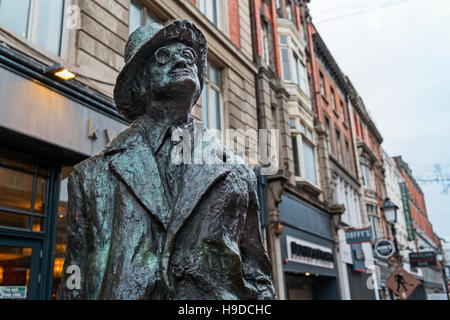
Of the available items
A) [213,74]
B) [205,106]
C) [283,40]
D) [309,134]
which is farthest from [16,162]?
[309,134]

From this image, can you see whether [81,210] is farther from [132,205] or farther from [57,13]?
[57,13]

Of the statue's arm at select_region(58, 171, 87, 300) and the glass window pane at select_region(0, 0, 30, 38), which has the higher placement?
the glass window pane at select_region(0, 0, 30, 38)

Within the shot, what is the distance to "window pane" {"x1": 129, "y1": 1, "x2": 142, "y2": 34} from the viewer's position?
9.30 metres

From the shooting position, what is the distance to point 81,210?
5.92ft

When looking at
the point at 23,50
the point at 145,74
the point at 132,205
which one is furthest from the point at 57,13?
the point at 132,205

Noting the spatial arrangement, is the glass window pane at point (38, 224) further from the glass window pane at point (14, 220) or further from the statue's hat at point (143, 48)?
the statue's hat at point (143, 48)

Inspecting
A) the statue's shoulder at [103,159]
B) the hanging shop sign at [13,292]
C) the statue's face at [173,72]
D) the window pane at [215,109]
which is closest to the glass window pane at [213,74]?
the window pane at [215,109]

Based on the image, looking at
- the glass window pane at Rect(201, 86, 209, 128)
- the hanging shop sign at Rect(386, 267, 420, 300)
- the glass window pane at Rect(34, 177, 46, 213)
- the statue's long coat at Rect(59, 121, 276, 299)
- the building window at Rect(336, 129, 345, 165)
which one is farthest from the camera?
the building window at Rect(336, 129, 345, 165)

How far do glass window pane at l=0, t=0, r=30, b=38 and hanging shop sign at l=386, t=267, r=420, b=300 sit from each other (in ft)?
29.8

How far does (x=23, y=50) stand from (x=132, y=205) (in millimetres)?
5789

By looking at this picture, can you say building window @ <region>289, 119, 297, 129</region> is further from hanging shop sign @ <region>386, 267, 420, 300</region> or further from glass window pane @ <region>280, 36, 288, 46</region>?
hanging shop sign @ <region>386, 267, 420, 300</region>

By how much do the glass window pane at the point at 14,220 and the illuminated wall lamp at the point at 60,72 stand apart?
2.20 metres

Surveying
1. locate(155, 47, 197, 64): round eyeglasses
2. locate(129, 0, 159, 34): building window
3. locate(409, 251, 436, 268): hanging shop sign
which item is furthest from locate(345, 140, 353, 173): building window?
locate(155, 47, 197, 64): round eyeglasses

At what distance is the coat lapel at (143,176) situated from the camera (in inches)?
67.2
